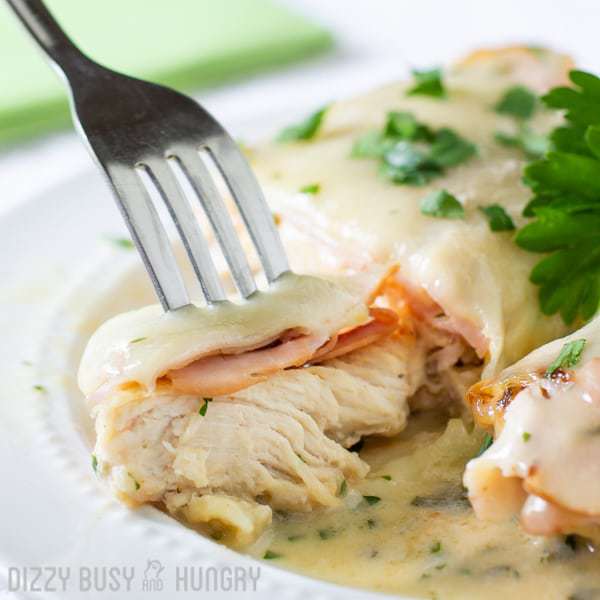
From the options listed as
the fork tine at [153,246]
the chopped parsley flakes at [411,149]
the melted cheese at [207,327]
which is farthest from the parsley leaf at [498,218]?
the fork tine at [153,246]

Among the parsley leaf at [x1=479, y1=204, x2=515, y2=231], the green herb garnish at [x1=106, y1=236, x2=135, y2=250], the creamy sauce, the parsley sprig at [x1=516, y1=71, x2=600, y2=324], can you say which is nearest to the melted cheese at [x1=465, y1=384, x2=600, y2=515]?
the creamy sauce

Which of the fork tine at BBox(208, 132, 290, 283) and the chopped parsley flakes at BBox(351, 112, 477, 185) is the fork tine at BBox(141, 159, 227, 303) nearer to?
the fork tine at BBox(208, 132, 290, 283)

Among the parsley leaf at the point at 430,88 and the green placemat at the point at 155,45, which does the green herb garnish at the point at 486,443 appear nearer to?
the parsley leaf at the point at 430,88

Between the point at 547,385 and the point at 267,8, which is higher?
the point at 547,385

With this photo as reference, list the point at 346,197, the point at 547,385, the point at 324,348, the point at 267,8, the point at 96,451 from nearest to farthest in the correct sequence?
the point at 547,385, the point at 96,451, the point at 324,348, the point at 346,197, the point at 267,8

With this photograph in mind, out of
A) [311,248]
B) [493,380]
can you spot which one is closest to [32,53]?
[311,248]

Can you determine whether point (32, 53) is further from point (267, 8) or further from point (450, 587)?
point (450, 587)

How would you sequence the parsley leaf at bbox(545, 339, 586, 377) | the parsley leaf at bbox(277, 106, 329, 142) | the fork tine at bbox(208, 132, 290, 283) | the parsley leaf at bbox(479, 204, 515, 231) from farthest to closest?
the parsley leaf at bbox(277, 106, 329, 142) < the parsley leaf at bbox(479, 204, 515, 231) < the fork tine at bbox(208, 132, 290, 283) < the parsley leaf at bbox(545, 339, 586, 377)
